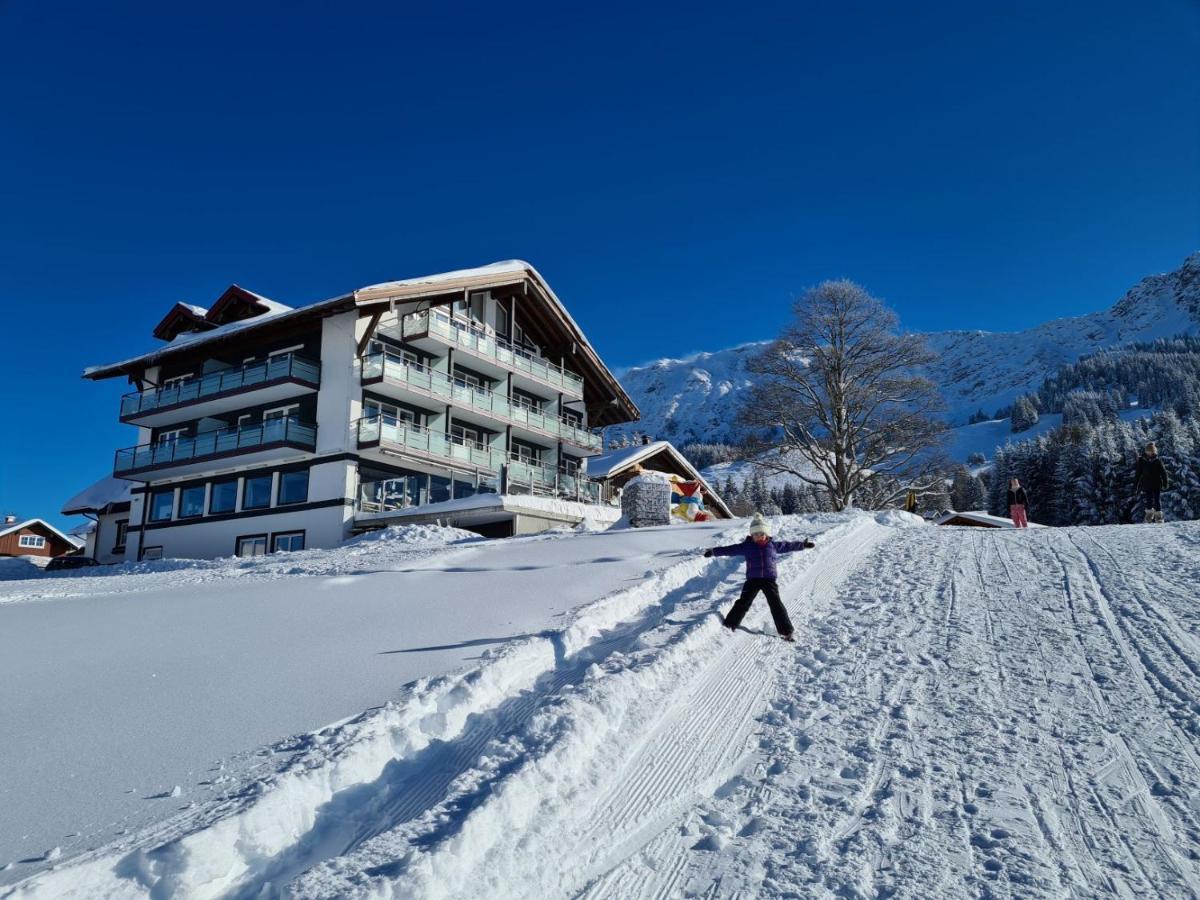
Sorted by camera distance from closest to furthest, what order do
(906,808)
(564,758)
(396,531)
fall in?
1. (906,808)
2. (564,758)
3. (396,531)

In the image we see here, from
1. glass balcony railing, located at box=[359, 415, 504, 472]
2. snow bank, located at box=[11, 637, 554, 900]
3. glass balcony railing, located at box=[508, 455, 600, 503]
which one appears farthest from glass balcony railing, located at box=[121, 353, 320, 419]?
snow bank, located at box=[11, 637, 554, 900]

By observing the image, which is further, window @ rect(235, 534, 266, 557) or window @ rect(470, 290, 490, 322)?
window @ rect(470, 290, 490, 322)

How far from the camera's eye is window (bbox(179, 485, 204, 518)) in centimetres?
2961

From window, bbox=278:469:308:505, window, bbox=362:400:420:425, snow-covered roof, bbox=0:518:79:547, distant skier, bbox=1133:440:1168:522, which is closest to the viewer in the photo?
distant skier, bbox=1133:440:1168:522

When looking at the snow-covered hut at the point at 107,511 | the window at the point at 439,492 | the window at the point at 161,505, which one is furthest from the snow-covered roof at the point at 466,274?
the snow-covered hut at the point at 107,511

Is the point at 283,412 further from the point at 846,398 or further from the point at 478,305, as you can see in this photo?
the point at 846,398

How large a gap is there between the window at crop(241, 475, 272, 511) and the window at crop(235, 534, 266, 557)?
1.09 m

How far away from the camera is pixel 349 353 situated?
26156mm

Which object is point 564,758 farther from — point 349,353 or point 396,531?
point 349,353

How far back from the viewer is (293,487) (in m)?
26.9

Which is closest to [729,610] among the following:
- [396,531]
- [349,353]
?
[396,531]

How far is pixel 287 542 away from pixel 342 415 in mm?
4899

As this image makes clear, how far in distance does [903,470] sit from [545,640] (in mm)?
21380

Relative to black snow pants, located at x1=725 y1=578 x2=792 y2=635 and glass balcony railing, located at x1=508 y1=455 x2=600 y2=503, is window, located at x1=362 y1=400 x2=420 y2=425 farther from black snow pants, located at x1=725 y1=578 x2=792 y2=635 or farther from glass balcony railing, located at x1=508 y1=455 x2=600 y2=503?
black snow pants, located at x1=725 y1=578 x2=792 y2=635
